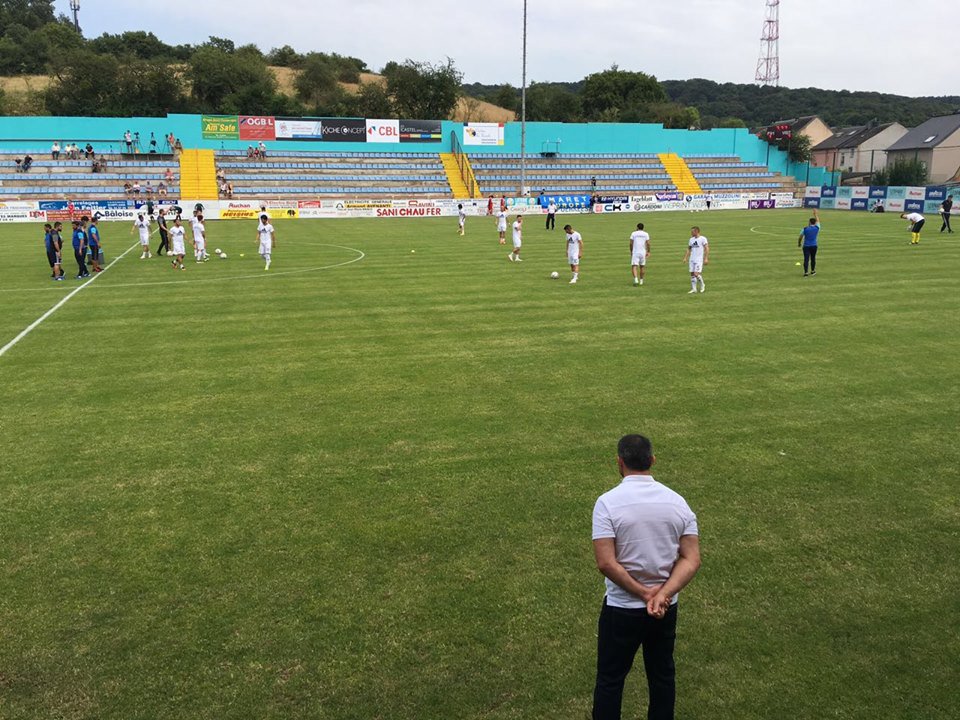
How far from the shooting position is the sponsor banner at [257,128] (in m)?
65.6

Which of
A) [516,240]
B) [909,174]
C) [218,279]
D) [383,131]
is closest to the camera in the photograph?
[218,279]

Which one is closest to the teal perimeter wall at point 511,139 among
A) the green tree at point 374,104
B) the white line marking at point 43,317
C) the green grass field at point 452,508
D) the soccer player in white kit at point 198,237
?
the green tree at point 374,104

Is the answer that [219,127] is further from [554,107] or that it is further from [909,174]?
[909,174]

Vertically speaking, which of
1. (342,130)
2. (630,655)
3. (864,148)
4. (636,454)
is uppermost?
(864,148)

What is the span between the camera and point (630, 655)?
412 cm

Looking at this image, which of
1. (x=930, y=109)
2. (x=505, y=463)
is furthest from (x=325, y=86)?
(x=930, y=109)

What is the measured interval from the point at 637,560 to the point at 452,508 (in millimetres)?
3587

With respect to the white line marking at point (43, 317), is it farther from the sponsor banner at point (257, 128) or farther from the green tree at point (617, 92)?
the green tree at point (617, 92)

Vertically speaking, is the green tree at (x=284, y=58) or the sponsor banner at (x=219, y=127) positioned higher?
the green tree at (x=284, y=58)

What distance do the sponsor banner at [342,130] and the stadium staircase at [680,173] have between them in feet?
104

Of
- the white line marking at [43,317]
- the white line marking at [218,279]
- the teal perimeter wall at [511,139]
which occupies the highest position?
the teal perimeter wall at [511,139]

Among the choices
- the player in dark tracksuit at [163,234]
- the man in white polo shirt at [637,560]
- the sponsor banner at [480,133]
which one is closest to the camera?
the man in white polo shirt at [637,560]


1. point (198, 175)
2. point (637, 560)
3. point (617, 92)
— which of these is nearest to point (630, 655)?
point (637, 560)

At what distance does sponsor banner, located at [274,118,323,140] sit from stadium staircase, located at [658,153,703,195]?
118 ft
